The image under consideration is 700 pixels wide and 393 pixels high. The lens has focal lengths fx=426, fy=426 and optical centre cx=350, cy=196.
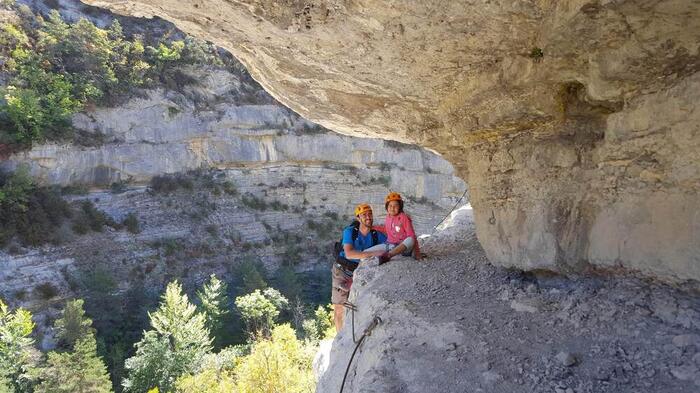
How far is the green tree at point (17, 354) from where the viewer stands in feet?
40.0

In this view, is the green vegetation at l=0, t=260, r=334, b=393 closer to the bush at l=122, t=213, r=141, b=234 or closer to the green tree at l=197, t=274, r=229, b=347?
the green tree at l=197, t=274, r=229, b=347

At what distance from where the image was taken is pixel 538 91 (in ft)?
8.93

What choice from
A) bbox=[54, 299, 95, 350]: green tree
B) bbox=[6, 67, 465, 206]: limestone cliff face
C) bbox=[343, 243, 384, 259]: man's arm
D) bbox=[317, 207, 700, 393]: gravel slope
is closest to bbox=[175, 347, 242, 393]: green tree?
bbox=[54, 299, 95, 350]: green tree

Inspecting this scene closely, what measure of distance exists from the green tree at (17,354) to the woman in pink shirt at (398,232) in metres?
12.7

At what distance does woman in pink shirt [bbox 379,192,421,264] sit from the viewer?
3814 millimetres

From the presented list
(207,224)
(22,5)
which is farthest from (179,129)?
(22,5)

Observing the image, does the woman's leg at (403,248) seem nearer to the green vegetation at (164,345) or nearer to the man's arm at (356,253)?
the man's arm at (356,253)

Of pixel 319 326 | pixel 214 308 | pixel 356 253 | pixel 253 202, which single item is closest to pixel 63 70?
pixel 253 202

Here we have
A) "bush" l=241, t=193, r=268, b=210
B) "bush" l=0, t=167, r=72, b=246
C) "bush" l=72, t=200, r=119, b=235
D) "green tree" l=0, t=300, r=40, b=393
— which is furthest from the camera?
"bush" l=241, t=193, r=268, b=210

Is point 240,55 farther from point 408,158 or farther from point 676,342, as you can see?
point 408,158

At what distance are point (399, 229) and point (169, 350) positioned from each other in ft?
42.1

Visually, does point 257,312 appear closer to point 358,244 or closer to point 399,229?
point 358,244

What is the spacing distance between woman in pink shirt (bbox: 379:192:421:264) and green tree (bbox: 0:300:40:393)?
41.7 ft

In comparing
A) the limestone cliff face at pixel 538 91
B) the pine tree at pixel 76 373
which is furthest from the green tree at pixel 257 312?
the limestone cliff face at pixel 538 91
